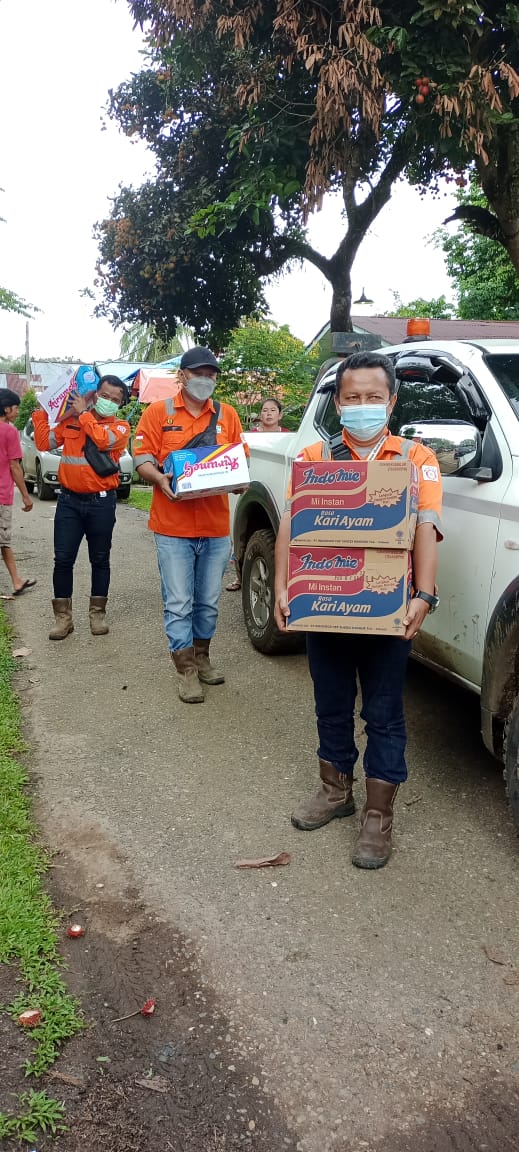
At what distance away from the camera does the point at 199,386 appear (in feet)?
16.0

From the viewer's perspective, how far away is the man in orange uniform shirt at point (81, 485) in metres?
6.16

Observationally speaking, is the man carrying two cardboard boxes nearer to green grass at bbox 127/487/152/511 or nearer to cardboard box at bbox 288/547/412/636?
cardboard box at bbox 288/547/412/636

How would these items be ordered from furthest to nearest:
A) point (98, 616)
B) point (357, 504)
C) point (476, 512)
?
1. point (98, 616)
2. point (476, 512)
3. point (357, 504)

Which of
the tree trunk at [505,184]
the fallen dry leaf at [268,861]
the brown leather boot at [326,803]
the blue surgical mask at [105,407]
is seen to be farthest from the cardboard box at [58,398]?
the tree trunk at [505,184]

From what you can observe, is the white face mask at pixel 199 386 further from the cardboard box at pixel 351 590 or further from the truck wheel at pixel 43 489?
the truck wheel at pixel 43 489

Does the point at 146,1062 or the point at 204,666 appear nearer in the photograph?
the point at 146,1062

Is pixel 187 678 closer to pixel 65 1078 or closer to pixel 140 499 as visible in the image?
pixel 65 1078

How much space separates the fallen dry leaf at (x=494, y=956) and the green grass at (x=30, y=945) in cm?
126

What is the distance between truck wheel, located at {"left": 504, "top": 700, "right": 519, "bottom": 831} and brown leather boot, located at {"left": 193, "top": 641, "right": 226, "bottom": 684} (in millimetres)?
2444

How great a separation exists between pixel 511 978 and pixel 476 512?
5.50 ft

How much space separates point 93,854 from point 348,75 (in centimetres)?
599

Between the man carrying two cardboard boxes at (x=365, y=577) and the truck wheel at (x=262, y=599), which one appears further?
the truck wheel at (x=262, y=599)

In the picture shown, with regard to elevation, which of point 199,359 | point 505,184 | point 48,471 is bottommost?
point 48,471

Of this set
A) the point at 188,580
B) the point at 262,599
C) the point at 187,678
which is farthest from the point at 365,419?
the point at 262,599
